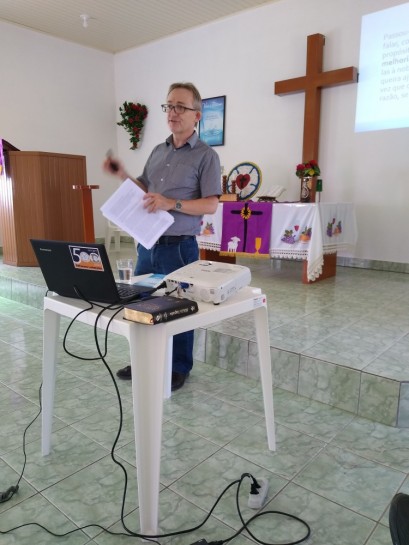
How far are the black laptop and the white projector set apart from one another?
0.08 metres

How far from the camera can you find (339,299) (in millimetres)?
2754

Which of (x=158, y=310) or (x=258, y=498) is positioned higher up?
(x=158, y=310)

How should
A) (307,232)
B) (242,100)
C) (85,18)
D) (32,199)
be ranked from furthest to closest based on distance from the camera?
(85,18)
(242,100)
(32,199)
(307,232)

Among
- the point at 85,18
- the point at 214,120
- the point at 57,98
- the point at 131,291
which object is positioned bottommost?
the point at 131,291

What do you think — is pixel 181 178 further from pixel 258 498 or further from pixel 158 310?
pixel 258 498

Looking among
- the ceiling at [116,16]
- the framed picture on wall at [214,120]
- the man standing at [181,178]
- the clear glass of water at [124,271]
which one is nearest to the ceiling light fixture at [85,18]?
the ceiling at [116,16]

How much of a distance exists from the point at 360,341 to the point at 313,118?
2.64 meters

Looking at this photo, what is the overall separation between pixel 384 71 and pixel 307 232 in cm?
172

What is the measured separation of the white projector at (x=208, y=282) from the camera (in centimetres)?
103

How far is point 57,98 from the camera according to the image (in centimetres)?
528

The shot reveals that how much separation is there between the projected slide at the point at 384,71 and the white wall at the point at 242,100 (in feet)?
0.26

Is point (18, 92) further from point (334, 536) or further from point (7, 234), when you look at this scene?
point (334, 536)

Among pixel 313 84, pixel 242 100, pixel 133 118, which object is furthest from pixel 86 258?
pixel 133 118

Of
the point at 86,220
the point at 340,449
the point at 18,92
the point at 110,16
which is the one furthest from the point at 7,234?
the point at 340,449
